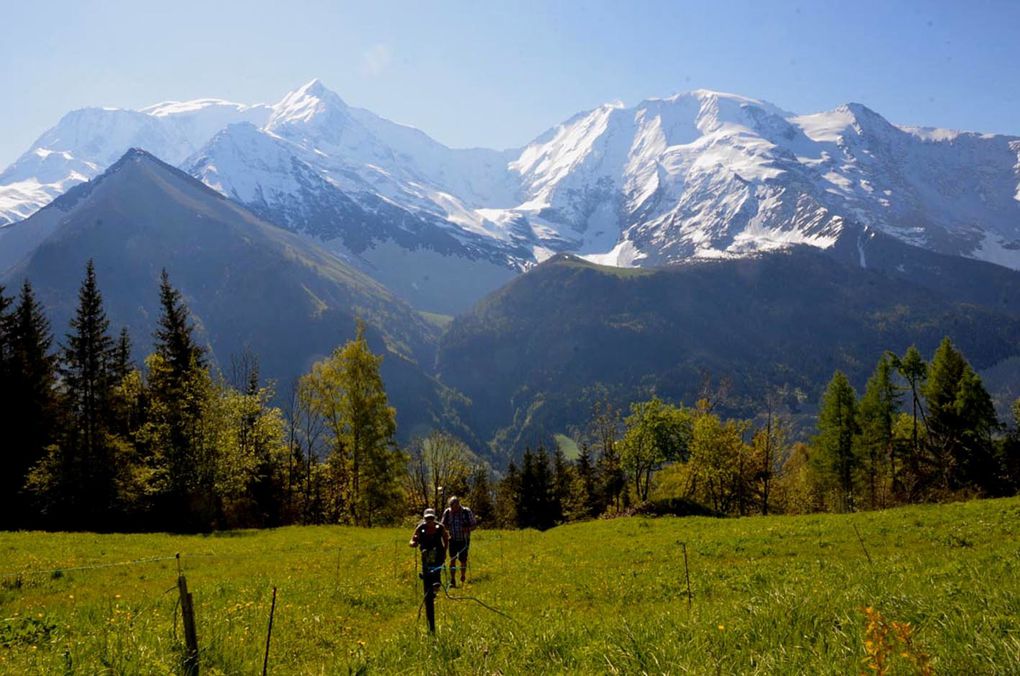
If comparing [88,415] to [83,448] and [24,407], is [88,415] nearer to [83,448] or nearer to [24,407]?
[24,407]

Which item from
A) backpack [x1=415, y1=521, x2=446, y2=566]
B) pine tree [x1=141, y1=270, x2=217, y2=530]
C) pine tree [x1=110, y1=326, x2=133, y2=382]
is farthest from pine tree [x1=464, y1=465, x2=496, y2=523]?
backpack [x1=415, y1=521, x2=446, y2=566]

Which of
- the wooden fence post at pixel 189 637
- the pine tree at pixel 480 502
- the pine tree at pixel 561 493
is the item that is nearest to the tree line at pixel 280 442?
the pine tree at pixel 561 493

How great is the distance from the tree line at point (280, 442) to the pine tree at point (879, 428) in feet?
0.73

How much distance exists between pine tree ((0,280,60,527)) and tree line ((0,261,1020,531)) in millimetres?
111

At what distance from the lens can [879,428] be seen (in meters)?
67.1

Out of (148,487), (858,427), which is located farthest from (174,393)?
(858,427)

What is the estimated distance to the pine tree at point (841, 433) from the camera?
7012 centimetres

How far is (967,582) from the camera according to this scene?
10648 millimetres

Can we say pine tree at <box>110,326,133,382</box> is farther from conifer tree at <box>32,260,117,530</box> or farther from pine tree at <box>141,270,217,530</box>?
pine tree at <box>141,270,217,530</box>

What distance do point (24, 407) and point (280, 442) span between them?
21027 millimetres

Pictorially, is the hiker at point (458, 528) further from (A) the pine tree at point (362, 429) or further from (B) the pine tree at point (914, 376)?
(B) the pine tree at point (914, 376)

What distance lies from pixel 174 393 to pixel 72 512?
10606 mm

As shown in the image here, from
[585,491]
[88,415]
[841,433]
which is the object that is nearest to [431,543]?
[88,415]

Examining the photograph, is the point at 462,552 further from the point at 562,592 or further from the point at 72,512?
the point at 72,512
